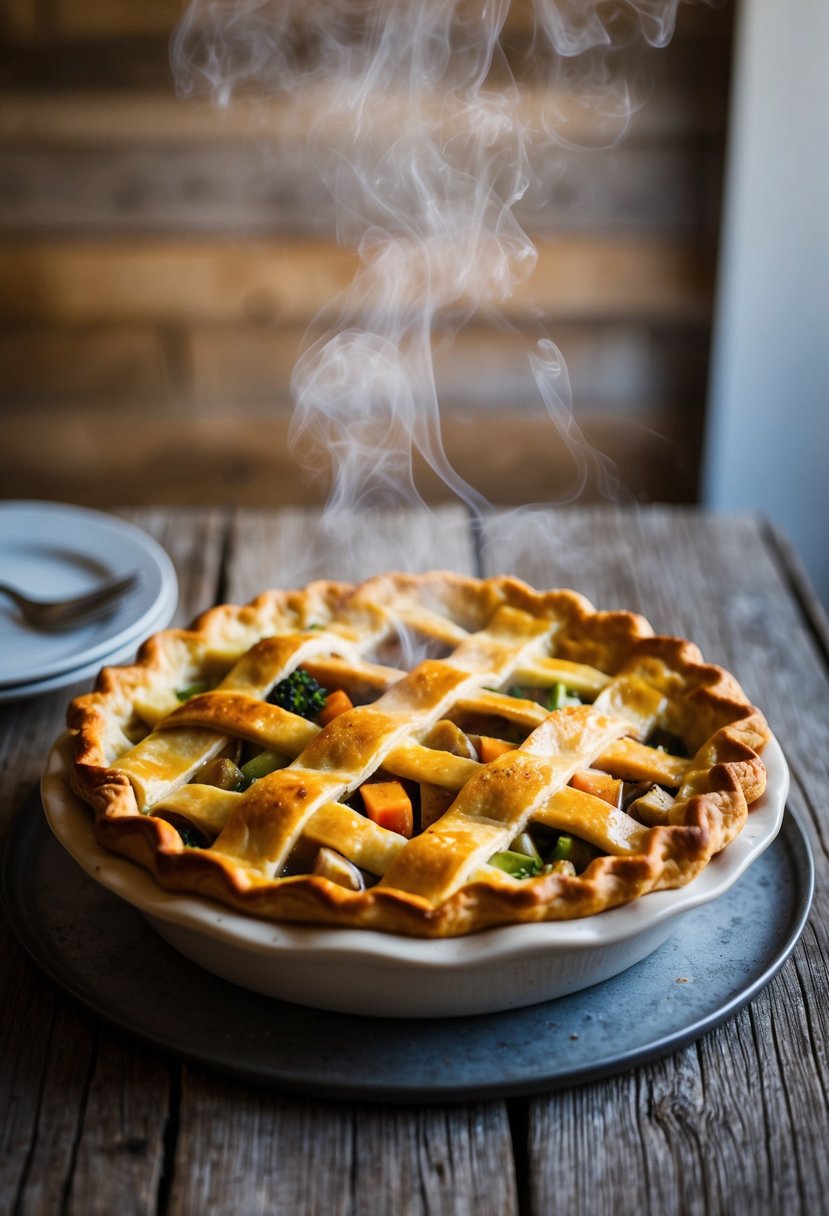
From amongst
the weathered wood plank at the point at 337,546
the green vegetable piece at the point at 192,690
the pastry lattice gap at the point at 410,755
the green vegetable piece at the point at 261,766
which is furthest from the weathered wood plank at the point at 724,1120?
the weathered wood plank at the point at 337,546

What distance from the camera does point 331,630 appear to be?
1.67 metres

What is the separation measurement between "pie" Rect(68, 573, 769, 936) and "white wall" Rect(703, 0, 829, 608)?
2.26m

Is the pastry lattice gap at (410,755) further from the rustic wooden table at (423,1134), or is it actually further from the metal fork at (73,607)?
the metal fork at (73,607)

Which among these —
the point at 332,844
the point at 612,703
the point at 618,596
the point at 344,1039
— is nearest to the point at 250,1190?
the point at 344,1039

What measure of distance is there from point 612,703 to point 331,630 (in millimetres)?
405

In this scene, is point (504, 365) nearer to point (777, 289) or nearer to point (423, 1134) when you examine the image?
point (777, 289)

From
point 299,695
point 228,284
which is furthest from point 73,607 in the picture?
point 228,284

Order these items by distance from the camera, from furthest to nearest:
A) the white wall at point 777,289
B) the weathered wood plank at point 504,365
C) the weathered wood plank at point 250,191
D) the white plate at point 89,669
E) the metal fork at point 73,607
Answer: the weathered wood plank at point 504,365 → the weathered wood plank at point 250,191 → the white wall at point 777,289 → the metal fork at point 73,607 → the white plate at point 89,669

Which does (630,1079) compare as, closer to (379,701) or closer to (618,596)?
(379,701)

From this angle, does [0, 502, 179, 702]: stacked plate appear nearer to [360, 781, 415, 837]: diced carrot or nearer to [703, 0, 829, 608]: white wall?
[360, 781, 415, 837]: diced carrot

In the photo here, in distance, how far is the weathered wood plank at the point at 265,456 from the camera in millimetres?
3984

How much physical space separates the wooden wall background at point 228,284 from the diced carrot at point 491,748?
264cm


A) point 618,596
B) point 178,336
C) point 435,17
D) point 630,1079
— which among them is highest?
point 435,17

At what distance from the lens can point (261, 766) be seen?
141cm
